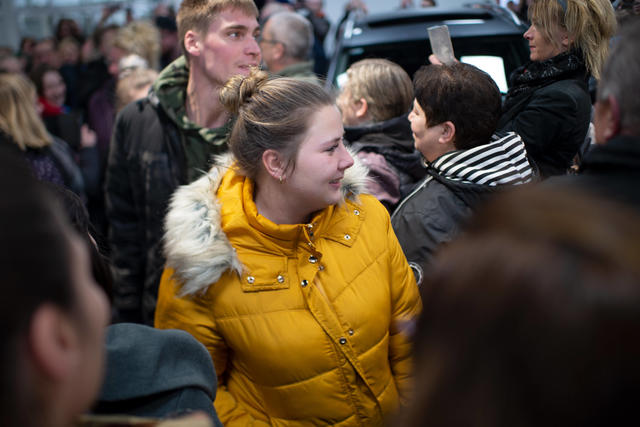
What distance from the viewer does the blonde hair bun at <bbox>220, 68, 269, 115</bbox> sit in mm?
2191

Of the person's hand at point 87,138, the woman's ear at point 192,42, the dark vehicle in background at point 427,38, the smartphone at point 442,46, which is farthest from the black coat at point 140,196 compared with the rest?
the person's hand at point 87,138

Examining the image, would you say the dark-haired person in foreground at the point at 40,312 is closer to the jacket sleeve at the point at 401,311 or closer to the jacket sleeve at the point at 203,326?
the jacket sleeve at the point at 203,326

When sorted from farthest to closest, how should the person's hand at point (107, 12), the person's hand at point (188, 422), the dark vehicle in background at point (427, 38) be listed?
the person's hand at point (107, 12), the dark vehicle in background at point (427, 38), the person's hand at point (188, 422)

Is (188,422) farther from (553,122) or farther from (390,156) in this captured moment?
(390,156)

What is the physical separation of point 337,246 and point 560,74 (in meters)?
1.27

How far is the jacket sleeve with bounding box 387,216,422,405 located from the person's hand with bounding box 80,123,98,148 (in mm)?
4099

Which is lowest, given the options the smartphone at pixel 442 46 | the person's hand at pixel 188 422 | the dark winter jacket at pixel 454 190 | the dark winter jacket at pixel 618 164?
the dark winter jacket at pixel 454 190

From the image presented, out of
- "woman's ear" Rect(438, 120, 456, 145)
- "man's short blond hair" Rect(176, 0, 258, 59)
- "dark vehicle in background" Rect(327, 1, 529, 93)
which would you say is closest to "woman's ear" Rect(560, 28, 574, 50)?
"woman's ear" Rect(438, 120, 456, 145)

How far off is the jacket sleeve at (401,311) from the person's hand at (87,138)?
4099 mm

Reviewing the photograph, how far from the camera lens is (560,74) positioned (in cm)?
A: 255

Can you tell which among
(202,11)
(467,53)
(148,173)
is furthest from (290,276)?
(467,53)

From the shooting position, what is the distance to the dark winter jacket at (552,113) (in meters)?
2.53

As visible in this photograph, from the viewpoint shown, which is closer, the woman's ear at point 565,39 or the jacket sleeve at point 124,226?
the woman's ear at point 565,39

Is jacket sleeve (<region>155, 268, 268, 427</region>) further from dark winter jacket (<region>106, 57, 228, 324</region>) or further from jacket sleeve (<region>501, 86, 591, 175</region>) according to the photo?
jacket sleeve (<region>501, 86, 591, 175</region>)
